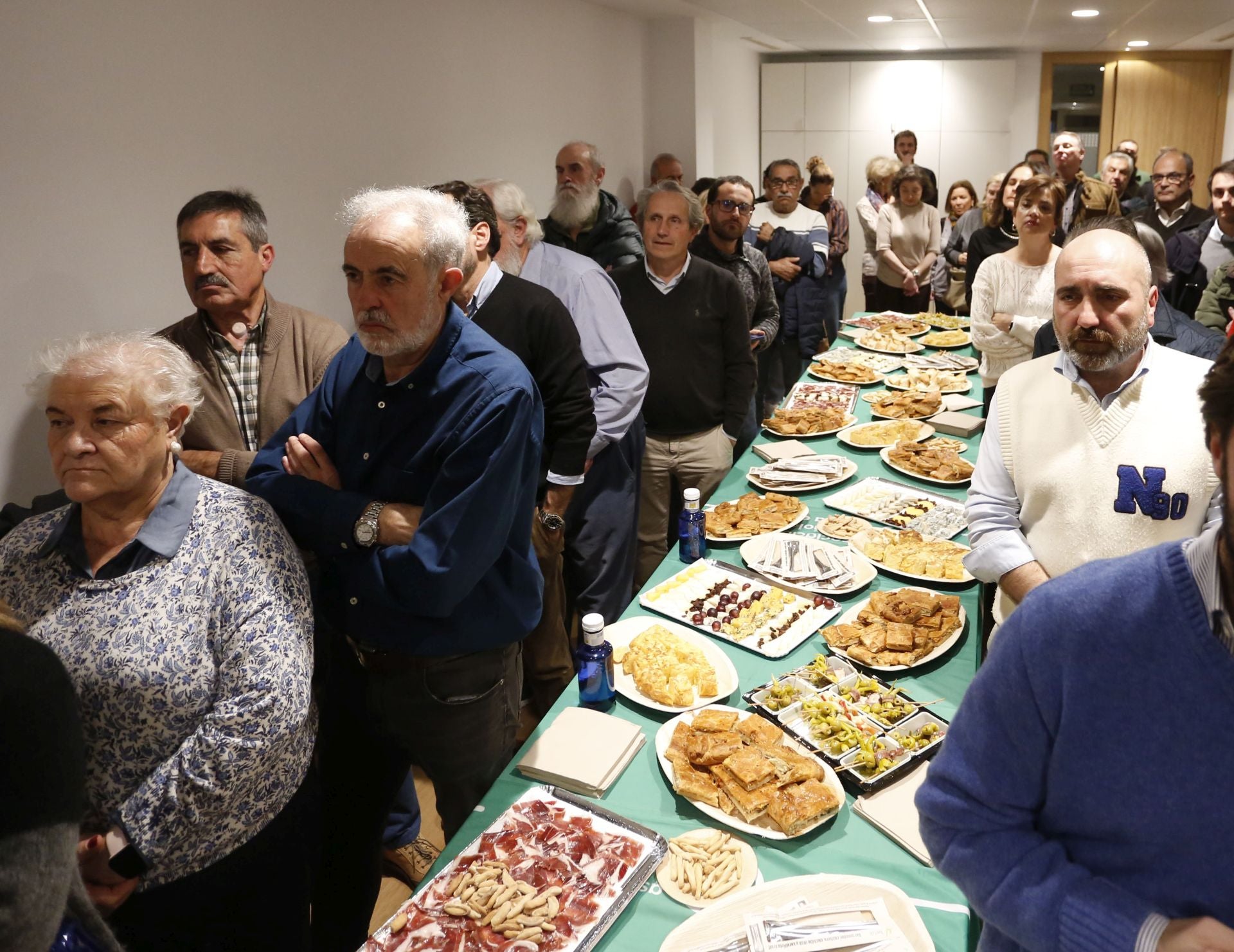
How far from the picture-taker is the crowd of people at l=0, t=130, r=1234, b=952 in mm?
881

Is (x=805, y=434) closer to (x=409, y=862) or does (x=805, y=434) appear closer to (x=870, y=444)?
(x=870, y=444)

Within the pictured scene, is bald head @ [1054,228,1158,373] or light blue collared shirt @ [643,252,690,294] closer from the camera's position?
bald head @ [1054,228,1158,373]

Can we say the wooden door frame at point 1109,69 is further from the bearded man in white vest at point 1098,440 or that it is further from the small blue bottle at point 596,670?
the small blue bottle at point 596,670

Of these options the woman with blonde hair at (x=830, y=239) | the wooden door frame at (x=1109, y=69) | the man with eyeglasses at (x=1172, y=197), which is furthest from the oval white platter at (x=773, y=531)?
the wooden door frame at (x=1109, y=69)

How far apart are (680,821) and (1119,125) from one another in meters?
11.6

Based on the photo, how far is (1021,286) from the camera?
3.53m

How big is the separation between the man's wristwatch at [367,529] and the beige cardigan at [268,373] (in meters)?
0.66

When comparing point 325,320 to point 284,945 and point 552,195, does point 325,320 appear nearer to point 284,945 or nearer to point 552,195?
point 284,945

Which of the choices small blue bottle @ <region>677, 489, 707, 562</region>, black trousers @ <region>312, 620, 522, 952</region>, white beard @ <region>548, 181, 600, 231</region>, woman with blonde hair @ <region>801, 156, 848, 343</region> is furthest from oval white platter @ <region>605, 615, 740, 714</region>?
woman with blonde hair @ <region>801, 156, 848, 343</region>

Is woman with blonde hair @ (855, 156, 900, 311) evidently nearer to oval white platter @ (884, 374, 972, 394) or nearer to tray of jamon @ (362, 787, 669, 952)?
oval white platter @ (884, 374, 972, 394)

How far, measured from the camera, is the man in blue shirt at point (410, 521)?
173cm

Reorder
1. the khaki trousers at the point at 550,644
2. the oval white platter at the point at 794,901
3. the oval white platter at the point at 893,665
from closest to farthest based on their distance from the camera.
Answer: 1. the oval white platter at the point at 794,901
2. the oval white platter at the point at 893,665
3. the khaki trousers at the point at 550,644

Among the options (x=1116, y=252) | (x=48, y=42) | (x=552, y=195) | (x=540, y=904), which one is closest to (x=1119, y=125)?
(x=552, y=195)

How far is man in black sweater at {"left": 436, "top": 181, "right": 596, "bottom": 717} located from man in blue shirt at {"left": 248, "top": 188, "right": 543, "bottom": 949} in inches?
23.4
